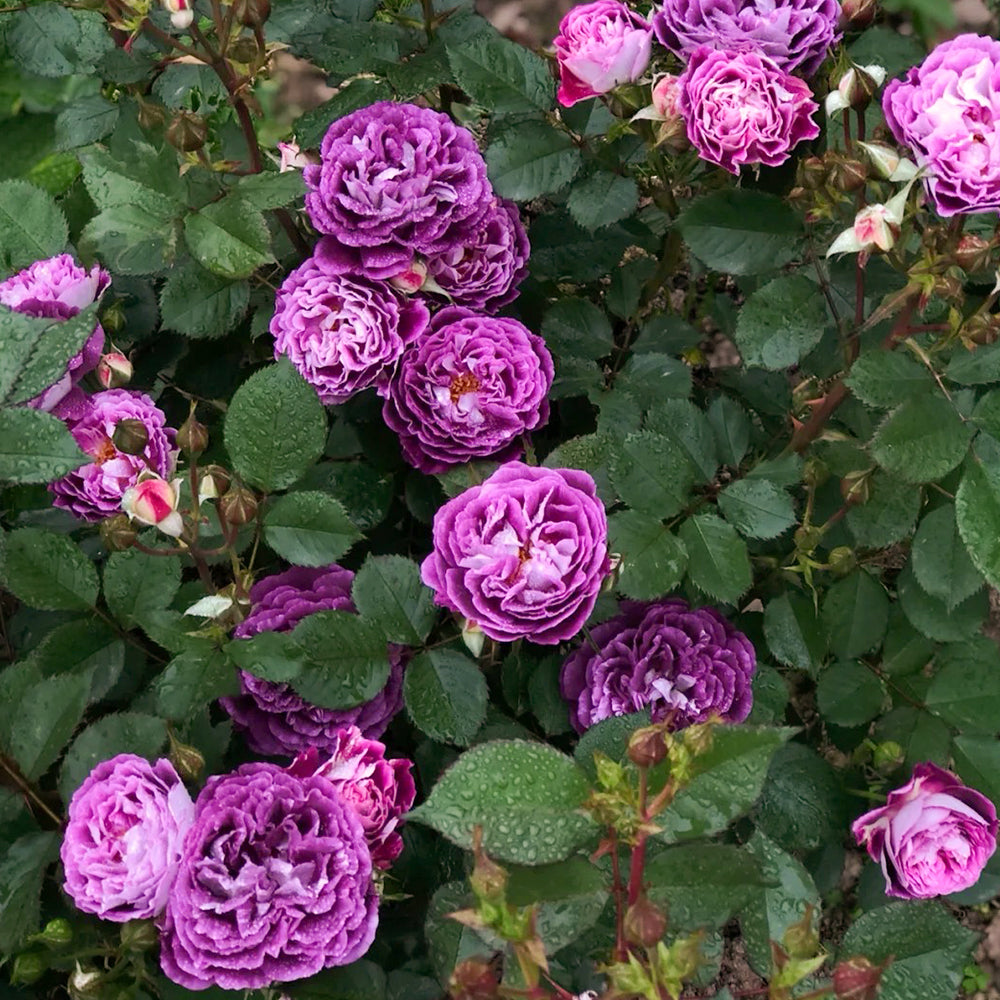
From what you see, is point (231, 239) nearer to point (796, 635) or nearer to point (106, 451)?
Answer: point (106, 451)

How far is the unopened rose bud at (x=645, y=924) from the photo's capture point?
0.59m

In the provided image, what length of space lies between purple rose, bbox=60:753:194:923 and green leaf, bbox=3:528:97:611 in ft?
0.90

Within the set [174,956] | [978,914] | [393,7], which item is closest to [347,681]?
[174,956]

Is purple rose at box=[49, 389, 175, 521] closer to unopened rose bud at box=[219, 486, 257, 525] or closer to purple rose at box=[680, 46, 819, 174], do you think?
unopened rose bud at box=[219, 486, 257, 525]

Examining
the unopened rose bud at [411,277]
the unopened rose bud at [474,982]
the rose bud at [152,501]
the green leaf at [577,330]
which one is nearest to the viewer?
the unopened rose bud at [474,982]

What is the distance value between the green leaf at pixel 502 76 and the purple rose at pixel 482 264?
0.36 ft

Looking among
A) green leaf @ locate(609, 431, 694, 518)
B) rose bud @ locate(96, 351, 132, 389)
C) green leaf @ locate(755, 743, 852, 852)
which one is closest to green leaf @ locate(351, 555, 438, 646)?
green leaf @ locate(609, 431, 694, 518)

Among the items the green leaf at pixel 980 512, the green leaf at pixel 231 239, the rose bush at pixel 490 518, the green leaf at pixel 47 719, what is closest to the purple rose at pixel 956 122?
the rose bush at pixel 490 518

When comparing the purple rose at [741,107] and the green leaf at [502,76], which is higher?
the purple rose at [741,107]

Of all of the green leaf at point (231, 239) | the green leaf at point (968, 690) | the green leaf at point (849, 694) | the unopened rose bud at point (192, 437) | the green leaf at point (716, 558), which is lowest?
the green leaf at point (849, 694)

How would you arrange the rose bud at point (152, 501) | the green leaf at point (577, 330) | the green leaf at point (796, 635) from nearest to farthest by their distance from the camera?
the rose bud at point (152, 501)
the green leaf at point (796, 635)
the green leaf at point (577, 330)

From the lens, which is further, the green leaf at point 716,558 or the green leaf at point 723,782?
the green leaf at point 716,558

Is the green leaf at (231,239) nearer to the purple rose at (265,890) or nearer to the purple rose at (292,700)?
the purple rose at (292,700)

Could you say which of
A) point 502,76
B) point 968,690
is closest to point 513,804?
point 968,690
